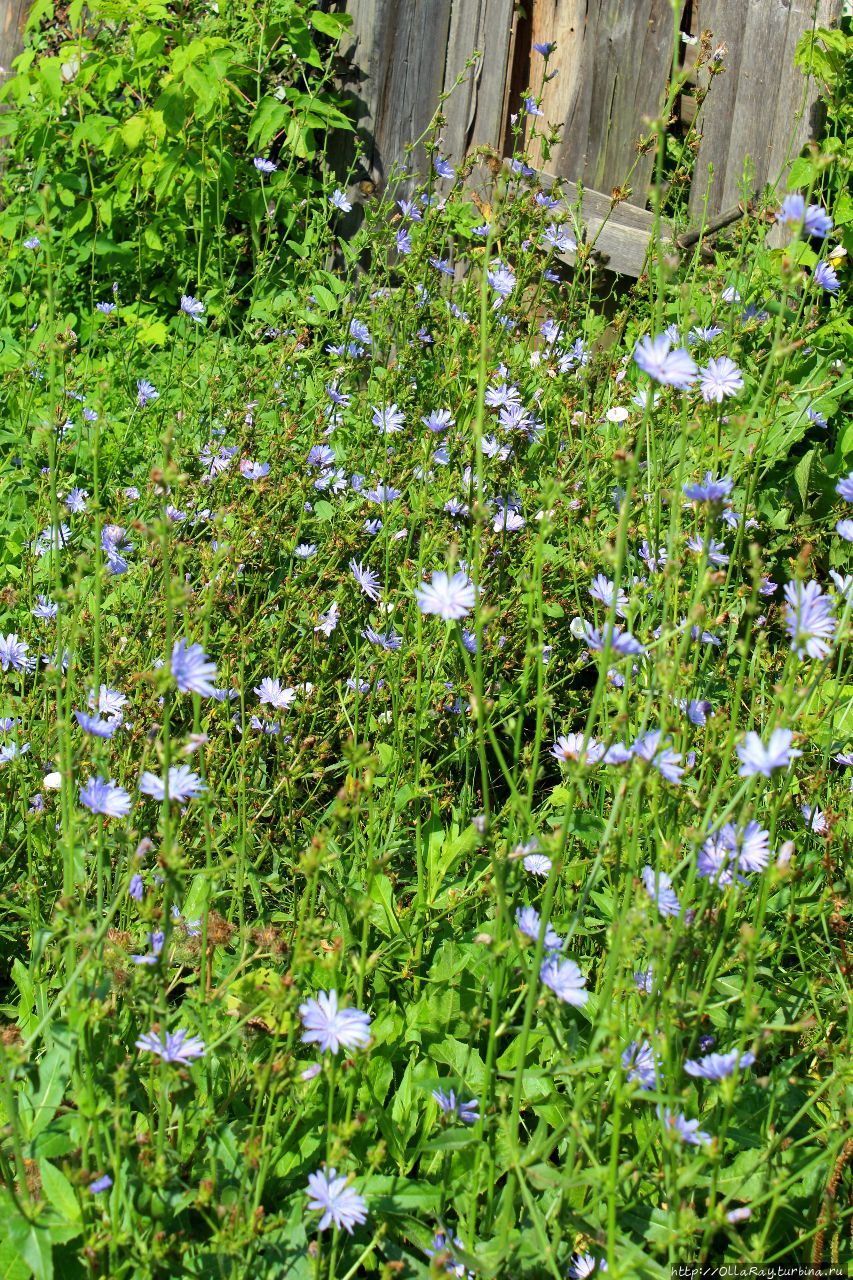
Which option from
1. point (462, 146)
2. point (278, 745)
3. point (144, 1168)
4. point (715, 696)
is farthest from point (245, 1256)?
point (462, 146)

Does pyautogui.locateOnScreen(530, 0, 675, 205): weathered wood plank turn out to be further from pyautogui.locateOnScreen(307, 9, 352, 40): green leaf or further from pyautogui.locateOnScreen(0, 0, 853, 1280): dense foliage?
pyautogui.locateOnScreen(307, 9, 352, 40): green leaf

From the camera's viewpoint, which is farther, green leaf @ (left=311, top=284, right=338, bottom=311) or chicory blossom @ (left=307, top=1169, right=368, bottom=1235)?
green leaf @ (left=311, top=284, right=338, bottom=311)

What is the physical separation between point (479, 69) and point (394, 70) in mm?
376

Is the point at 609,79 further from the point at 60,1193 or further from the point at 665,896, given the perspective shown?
the point at 60,1193

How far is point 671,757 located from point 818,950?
2.24 feet

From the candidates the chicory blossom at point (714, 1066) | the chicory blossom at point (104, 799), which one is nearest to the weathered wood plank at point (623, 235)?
the chicory blossom at point (104, 799)

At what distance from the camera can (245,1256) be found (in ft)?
4.46

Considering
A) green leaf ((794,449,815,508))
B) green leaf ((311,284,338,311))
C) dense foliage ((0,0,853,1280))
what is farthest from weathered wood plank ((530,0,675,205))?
green leaf ((794,449,815,508))

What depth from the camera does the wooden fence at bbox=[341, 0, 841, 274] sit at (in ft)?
13.5

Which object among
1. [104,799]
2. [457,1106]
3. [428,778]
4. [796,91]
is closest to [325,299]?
[796,91]

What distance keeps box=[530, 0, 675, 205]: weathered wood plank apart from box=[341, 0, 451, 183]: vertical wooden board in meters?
0.48

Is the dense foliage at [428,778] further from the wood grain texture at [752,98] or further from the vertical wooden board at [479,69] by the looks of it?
the vertical wooden board at [479,69]

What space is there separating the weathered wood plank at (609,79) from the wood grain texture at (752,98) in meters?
0.21

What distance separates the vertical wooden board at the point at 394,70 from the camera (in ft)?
15.2
